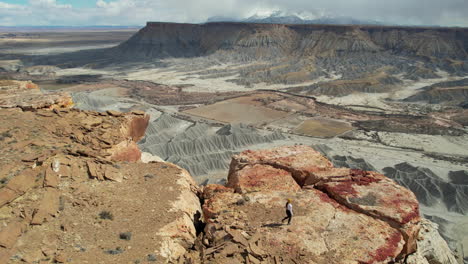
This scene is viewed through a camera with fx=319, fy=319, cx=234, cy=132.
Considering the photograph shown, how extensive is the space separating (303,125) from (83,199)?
37.6m

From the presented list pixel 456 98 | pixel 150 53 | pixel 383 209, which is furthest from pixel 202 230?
pixel 150 53

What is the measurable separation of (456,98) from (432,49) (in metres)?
40.0

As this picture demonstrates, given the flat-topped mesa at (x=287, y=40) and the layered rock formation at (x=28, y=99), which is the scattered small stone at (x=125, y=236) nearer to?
the layered rock formation at (x=28, y=99)

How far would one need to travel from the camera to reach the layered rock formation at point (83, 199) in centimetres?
824

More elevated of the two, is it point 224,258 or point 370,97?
point 224,258

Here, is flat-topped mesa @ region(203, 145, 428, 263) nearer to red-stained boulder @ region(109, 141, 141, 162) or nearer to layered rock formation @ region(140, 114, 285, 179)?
red-stained boulder @ region(109, 141, 141, 162)

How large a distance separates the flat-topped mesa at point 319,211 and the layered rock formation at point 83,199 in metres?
1.47

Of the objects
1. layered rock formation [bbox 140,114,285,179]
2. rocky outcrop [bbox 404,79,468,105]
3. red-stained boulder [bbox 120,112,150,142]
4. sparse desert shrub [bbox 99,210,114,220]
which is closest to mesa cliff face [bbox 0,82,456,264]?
sparse desert shrub [bbox 99,210,114,220]

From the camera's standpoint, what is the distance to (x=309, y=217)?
10.5m

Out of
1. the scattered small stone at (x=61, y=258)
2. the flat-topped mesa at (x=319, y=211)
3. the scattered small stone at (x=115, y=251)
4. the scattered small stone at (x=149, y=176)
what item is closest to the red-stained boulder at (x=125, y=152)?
the scattered small stone at (x=149, y=176)

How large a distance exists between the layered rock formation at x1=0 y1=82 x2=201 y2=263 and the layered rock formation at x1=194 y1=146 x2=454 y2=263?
1.18 metres

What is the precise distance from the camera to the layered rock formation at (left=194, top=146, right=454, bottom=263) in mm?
8938

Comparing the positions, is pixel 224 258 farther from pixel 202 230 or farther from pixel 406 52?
pixel 406 52

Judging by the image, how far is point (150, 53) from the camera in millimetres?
113625
